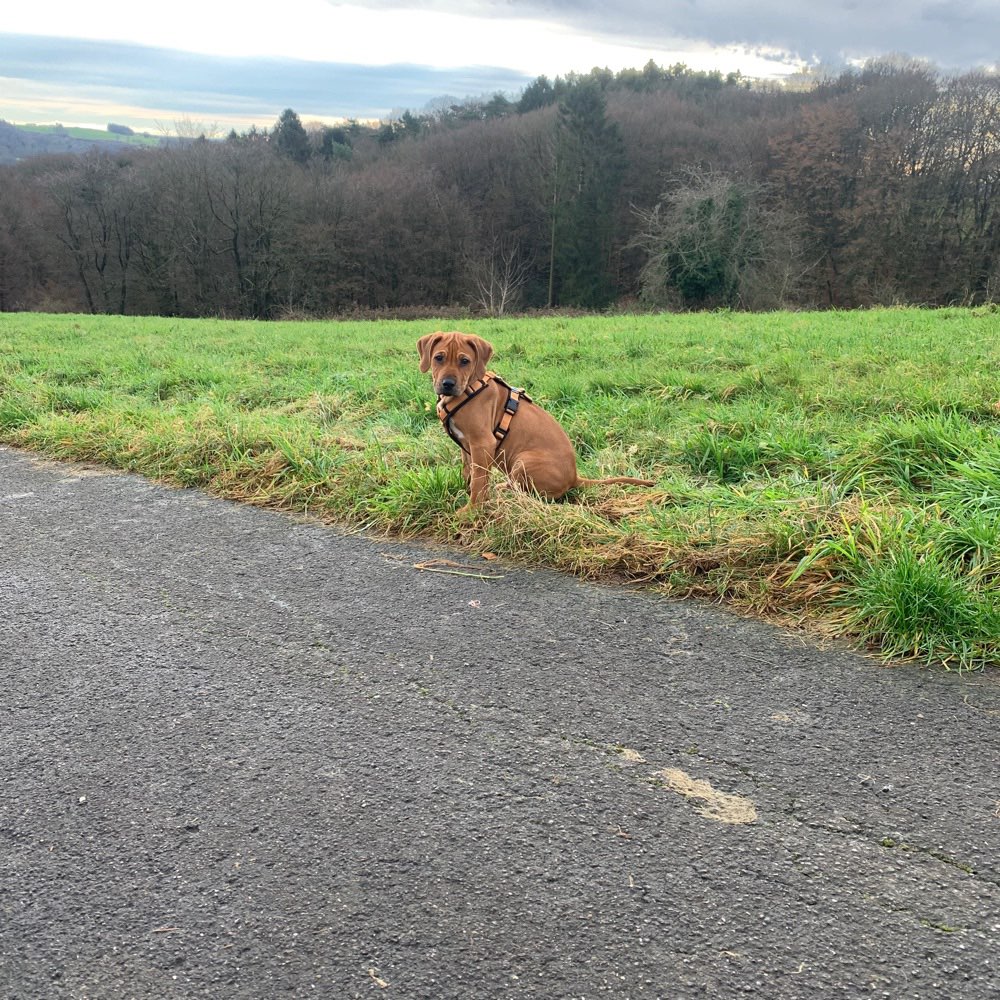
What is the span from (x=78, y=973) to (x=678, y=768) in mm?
1685

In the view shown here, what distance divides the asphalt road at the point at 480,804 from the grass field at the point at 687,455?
1.22 feet

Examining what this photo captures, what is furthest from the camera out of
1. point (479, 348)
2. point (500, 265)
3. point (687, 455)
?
point (500, 265)

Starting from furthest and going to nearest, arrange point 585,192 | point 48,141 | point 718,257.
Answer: point 48,141 < point 585,192 < point 718,257

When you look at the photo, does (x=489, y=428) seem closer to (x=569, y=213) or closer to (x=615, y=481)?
(x=615, y=481)

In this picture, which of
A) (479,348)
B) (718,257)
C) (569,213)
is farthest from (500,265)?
(479,348)

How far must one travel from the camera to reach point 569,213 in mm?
51438

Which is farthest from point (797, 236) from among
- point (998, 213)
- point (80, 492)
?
point (80, 492)

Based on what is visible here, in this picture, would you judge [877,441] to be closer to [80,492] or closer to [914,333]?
[80,492]

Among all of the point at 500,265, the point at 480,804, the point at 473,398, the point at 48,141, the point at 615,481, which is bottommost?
the point at 480,804

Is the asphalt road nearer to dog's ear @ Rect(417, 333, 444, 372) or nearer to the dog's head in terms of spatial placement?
the dog's head

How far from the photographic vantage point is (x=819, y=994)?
171 cm

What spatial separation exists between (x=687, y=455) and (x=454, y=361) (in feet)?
6.15

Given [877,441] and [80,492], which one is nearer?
[877,441]

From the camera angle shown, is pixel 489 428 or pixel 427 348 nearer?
pixel 489 428
